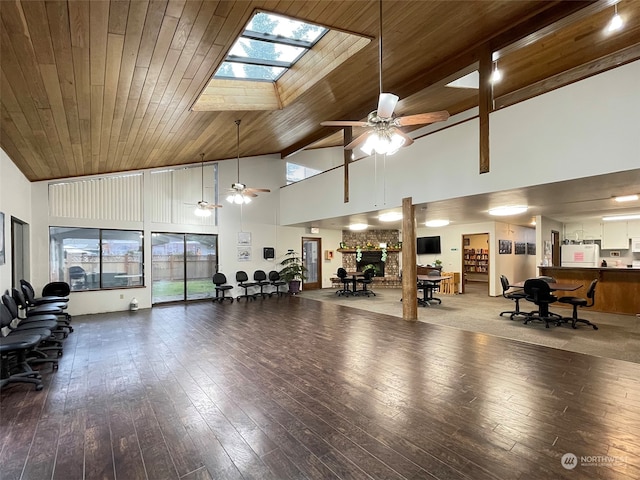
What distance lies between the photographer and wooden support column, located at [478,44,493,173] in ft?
16.2

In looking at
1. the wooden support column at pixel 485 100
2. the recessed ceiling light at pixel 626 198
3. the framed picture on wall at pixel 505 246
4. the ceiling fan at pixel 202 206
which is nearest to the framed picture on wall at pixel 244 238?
the ceiling fan at pixel 202 206

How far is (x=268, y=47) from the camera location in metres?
4.69

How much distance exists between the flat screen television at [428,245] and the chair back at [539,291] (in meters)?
5.38

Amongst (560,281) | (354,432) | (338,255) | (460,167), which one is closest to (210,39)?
(354,432)

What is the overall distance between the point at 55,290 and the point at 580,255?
43.2 ft

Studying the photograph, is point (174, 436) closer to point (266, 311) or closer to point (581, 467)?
point (581, 467)

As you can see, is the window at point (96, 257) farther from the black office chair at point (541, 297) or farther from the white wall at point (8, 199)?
the black office chair at point (541, 297)

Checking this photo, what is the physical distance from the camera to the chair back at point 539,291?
19.3 feet

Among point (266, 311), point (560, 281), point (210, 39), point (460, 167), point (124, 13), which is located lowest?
point (266, 311)

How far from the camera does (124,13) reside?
242 cm

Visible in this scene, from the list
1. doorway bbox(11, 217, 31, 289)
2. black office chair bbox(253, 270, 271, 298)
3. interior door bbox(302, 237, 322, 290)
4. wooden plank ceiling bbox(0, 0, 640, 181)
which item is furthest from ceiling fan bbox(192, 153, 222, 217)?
interior door bbox(302, 237, 322, 290)

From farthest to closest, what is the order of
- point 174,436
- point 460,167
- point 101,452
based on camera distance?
point 460,167 < point 174,436 < point 101,452

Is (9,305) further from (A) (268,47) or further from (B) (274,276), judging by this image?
(B) (274,276)

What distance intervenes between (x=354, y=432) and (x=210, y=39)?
149 inches
